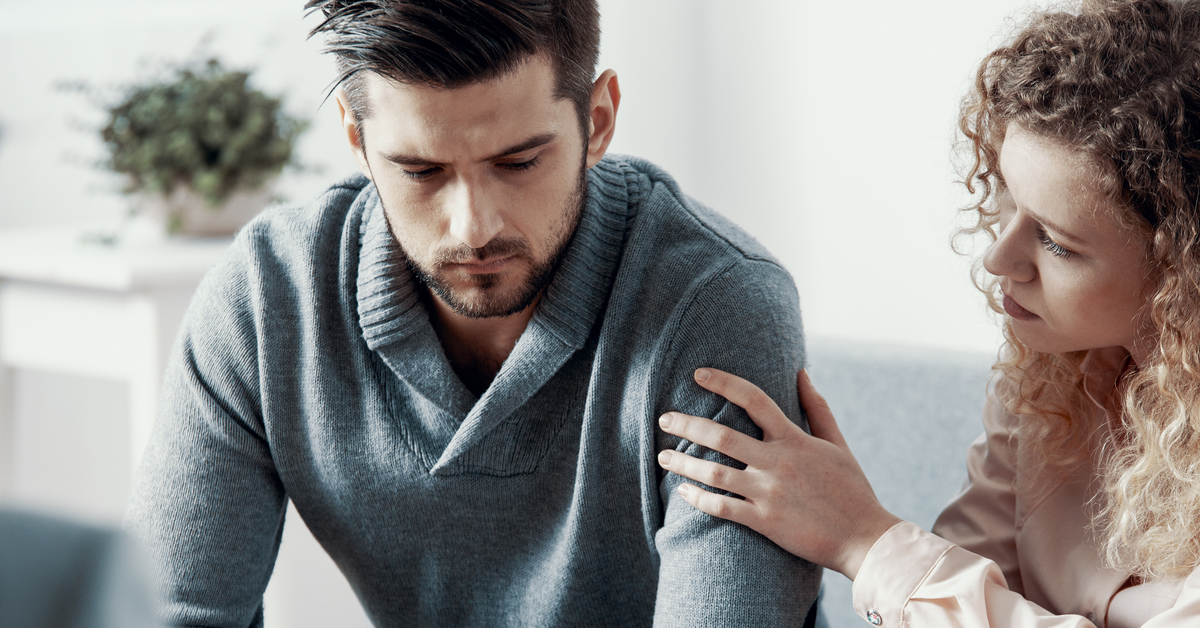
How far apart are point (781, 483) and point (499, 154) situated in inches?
15.5

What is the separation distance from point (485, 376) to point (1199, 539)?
0.71m

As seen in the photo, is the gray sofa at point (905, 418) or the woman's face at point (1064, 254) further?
the gray sofa at point (905, 418)

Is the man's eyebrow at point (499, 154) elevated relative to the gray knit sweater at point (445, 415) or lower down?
elevated

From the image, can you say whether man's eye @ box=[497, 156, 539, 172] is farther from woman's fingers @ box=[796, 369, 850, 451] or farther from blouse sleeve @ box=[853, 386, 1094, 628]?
blouse sleeve @ box=[853, 386, 1094, 628]

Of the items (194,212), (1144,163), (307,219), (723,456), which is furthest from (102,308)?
(1144,163)

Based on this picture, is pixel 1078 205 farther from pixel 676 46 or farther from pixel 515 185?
pixel 676 46

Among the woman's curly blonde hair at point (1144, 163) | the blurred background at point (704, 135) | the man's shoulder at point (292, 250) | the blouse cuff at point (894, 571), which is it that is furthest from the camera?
the blurred background at point (704, 135)

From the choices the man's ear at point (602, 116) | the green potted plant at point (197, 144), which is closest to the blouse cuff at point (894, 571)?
the man's ear at point (602, 116)

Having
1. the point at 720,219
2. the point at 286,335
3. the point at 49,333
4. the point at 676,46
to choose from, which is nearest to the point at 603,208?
the point at 720,219

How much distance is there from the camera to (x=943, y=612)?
37.8 inches

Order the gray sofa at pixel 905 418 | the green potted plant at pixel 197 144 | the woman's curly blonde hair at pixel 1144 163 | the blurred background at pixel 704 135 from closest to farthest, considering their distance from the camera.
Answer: the woman's curly blonde hair at pixel 1144 163 → the gray sofa at pixel 905 418 → the green potted plant at pixel 197 144 → the blurred background at pixel 704 135

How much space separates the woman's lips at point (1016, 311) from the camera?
969mm

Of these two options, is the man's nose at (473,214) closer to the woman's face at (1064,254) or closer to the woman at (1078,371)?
the woman at (1078,371)

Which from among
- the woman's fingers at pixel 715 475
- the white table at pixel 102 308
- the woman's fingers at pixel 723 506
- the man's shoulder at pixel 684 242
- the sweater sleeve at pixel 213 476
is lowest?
the white table at pixel 102 308
